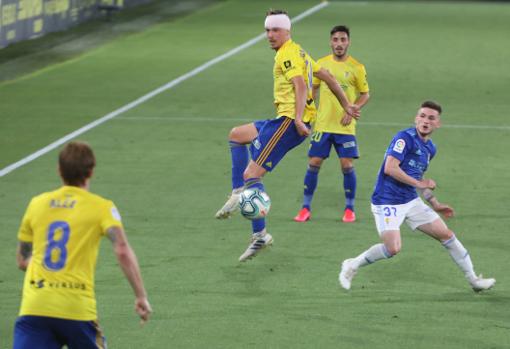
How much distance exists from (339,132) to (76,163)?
7770 mm

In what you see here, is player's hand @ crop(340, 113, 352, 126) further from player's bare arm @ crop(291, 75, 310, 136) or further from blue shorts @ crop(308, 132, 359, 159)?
player's bare arm @ crop(291, 75, 310, 136)

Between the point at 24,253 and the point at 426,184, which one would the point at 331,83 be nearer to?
the point at 426,184

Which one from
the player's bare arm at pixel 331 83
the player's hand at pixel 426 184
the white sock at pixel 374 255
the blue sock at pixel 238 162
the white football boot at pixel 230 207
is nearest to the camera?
the player's hand at pixel 426 184

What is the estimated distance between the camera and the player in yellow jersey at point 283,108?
41.5 ft

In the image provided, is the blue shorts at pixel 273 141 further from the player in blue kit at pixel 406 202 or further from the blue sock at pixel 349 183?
the blue sock at pixel 349 183

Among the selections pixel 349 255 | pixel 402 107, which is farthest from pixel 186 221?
pixel 402 107

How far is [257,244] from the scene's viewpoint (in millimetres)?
12719

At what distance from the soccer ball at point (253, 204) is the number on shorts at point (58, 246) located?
16.8 feet

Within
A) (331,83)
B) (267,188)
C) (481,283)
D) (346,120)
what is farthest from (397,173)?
(267,188)

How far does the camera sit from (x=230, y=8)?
4200 cm

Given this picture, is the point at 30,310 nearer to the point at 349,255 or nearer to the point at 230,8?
the point at 349,255

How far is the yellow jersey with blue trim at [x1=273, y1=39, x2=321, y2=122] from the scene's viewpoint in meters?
12.7

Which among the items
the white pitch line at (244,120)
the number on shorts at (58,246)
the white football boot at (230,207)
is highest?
the number on shorts at (58,246)

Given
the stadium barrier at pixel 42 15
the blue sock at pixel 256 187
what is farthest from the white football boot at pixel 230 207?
the stadium barrier at pixel 42 15
